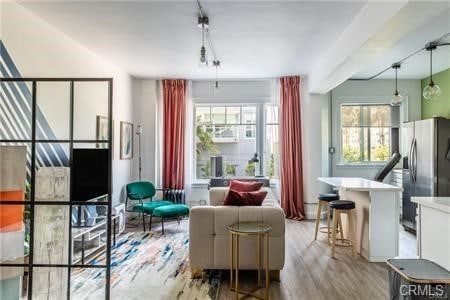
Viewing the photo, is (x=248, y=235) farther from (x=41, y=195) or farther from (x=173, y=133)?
(x=173, y=133)

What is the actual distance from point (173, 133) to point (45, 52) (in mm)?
2975

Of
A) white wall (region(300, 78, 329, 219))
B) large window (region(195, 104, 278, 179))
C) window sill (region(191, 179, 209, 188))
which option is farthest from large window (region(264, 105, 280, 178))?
window sill (region(191, 179, 209, 188))

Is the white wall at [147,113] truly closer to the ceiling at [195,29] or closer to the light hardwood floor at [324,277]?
the ceiling at [195,29]

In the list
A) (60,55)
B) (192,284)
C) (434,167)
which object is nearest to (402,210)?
(434,167)

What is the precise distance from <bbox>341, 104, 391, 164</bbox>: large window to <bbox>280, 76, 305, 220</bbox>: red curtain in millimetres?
1059

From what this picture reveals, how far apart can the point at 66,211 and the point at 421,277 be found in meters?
2.69

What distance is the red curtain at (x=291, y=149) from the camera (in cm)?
608

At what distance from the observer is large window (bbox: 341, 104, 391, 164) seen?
Answer: 6430 mm

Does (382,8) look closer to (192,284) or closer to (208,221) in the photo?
(208,221)

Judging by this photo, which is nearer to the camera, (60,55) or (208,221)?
(208,221)

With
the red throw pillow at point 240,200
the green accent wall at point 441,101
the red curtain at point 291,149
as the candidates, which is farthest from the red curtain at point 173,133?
the green accent wall at point 441,101

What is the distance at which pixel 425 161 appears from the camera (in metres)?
4.89

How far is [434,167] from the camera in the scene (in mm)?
4715

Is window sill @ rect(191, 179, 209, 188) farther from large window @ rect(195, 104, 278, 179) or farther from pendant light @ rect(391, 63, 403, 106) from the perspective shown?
pendant light @ rect(391, 63, 403, 106)
